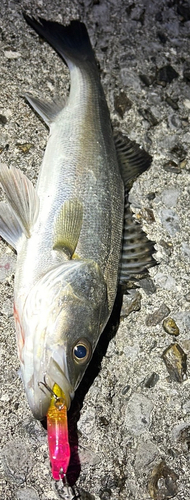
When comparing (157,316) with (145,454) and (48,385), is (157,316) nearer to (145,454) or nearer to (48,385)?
(145,454)

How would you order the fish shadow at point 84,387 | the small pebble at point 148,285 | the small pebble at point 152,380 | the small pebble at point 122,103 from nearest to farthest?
the fish shadow at point 84,387 → the small pebble at point 152,380 → the small pebble at point 148,285 → the small pebble at point 122,103

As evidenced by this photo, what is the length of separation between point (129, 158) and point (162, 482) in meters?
1.98

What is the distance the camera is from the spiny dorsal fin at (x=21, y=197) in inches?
106

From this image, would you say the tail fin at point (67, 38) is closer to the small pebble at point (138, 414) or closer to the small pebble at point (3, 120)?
the small pebble at point (3, 120)

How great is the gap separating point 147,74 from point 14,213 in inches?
75.0

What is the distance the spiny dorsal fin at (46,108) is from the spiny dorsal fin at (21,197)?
2.20ft

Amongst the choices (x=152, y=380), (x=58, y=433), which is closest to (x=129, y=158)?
(x=152, y=380)

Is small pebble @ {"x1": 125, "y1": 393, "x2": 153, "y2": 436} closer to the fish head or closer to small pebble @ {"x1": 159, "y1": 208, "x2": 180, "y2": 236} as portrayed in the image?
the fish head

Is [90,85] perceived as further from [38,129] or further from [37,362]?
[37,362]

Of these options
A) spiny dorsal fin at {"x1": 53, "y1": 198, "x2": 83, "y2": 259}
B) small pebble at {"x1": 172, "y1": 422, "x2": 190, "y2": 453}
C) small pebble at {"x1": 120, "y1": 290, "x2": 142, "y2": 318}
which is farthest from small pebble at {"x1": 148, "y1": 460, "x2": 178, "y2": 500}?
spiny dorsal fin at {"x1": 53, "y1": 198, "x2": 83, "y2": 259}

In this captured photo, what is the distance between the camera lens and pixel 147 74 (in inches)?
156

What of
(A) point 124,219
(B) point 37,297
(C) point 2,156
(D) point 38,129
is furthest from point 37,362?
(D) point 38,129

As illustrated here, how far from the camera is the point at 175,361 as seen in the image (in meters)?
2.96

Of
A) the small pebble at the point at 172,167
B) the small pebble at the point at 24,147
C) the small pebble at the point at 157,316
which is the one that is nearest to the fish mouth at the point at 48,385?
the small pebble at the point at 157,316
